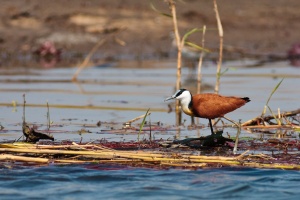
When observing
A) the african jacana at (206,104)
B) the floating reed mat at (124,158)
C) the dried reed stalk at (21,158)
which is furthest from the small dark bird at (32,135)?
the african jacana at (206,104)

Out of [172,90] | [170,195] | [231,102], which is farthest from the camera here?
[172,90]

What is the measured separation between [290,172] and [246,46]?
14224 mm

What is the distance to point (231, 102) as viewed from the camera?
861cm

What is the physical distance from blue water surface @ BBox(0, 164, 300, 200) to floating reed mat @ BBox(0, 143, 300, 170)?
0.07 m

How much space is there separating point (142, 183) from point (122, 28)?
14.3m

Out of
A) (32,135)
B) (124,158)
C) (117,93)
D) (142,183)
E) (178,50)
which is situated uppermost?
(178,50)

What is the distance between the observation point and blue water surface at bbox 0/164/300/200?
7.11 m

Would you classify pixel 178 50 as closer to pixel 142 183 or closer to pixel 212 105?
pixel 212 105

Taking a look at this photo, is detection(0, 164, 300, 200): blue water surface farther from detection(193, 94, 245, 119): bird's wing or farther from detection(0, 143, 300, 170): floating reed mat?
detection(193, 94, 245, 119): bird's wing

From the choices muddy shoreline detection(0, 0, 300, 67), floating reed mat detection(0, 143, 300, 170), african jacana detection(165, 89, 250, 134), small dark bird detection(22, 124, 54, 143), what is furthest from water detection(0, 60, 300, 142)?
muddy shoreline detection(0, 0, 300, 67)

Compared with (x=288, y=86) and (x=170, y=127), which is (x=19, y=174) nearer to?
(x=170, y=127)

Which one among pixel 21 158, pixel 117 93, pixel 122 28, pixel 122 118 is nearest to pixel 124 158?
pixel 21 158

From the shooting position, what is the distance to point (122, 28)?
70.4 feet

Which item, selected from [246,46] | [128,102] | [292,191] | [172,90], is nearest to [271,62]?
[246,46]
